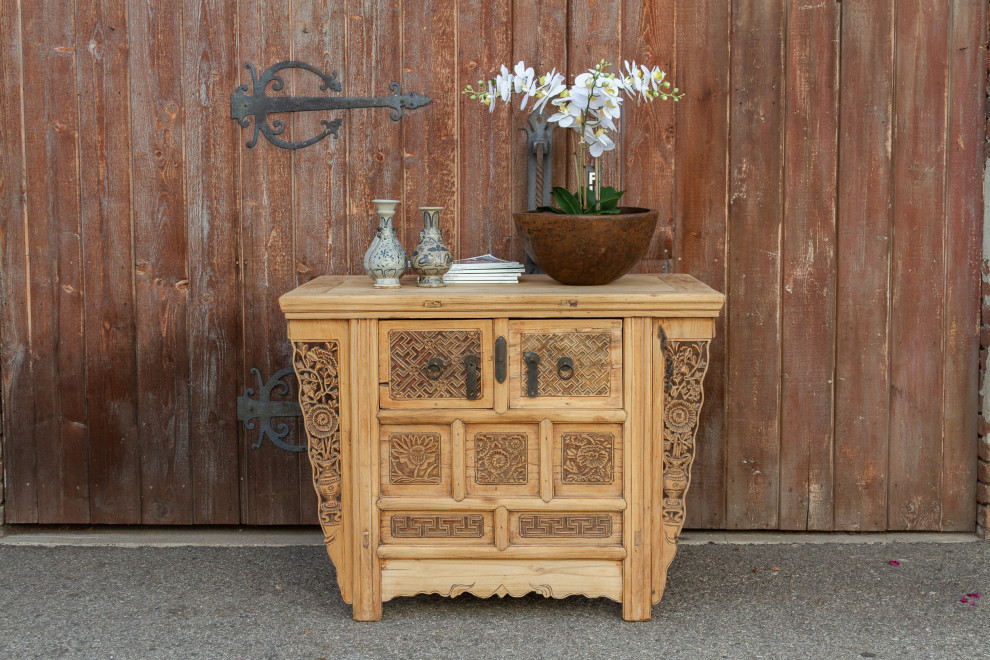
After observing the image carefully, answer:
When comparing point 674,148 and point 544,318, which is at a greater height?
point 674,148

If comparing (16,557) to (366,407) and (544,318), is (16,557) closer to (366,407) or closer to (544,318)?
(366,407)

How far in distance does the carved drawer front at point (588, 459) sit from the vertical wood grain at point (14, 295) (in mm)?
1759

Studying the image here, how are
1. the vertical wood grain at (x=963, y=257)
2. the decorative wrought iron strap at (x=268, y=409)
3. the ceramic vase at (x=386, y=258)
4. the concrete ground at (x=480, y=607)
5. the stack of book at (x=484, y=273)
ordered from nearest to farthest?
the concrete ground at (x=480, y=607), the ceramic vase at (x=386, y=258), the stack of book at (x=484, y=273), the vertical wood grain at (x=963, y=257), the decorative wrought iron strap at (x=268, y=409)

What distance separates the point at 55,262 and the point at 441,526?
1543 mm

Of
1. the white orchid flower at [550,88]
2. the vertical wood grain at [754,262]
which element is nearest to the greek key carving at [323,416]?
the white orchid flower at [550,88]

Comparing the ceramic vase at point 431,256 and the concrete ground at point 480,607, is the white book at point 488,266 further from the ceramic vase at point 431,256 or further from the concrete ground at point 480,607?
the concrete ground at point 480,607

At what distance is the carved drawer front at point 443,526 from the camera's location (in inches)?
103

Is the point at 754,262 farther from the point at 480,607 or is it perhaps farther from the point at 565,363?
the point at 480,607

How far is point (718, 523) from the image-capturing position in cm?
324

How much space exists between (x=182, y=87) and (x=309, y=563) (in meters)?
1.50

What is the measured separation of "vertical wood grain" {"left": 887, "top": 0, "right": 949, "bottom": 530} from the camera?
121 inches

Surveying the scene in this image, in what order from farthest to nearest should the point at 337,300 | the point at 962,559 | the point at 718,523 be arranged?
the point at 718,523, the point at 962,559, the point at 337,300

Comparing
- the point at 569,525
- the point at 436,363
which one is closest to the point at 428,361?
the point at 436,363

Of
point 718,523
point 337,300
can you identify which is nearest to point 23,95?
point 337,300
